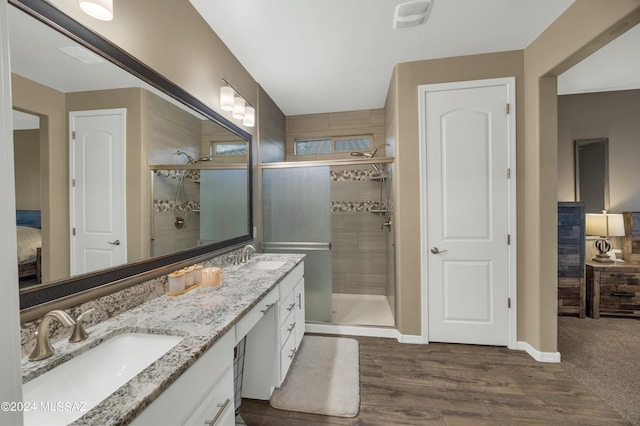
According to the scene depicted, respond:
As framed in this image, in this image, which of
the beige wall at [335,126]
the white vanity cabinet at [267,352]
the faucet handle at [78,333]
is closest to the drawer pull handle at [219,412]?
the faucet handle at [78,333]

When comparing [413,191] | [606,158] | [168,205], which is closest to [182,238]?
[168,205]

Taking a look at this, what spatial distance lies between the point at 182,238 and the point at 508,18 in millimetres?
2808

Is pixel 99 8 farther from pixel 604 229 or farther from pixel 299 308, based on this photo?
pixel 604 229

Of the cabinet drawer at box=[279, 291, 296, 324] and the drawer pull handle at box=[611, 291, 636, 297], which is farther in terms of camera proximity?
the drawer pull handle at box=[611, 291, 636, 297]

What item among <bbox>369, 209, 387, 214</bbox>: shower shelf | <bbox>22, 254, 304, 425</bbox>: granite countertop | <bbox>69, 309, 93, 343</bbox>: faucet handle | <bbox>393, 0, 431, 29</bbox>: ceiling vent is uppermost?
<bbox>393, 0, 431, 29</bbox>: ceiling vent

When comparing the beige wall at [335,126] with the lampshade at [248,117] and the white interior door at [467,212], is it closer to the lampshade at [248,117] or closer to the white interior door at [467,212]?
the white interior door at [467,212]

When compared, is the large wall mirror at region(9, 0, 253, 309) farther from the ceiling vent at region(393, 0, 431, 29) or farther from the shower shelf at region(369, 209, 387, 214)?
the shower shelf at region(369, 209, 387, 214)

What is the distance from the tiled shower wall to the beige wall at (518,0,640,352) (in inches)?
63.6

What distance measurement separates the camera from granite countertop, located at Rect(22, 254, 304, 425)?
0.62 m

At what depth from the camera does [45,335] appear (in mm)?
807

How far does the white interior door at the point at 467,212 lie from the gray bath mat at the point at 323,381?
89cm

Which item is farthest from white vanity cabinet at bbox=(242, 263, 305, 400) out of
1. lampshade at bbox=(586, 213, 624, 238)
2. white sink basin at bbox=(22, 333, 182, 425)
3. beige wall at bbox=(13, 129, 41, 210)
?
lampshade at bbox=(586, 213, 624, 238)

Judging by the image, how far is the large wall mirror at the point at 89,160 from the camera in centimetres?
88

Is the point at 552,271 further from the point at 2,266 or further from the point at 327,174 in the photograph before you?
the point at 2,266
